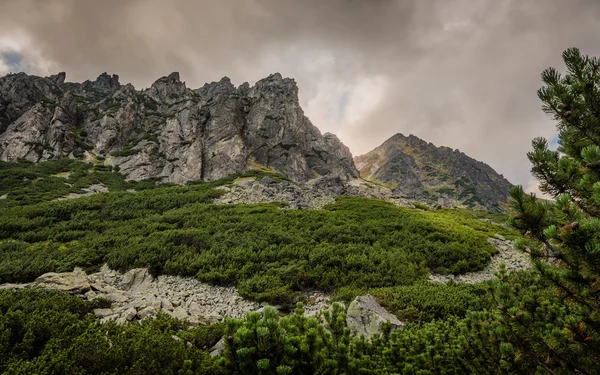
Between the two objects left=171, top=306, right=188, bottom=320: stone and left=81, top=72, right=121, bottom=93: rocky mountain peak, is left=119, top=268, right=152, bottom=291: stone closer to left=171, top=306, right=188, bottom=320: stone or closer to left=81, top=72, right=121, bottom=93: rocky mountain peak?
left=171, top=306, right=188, bottom=320: stone

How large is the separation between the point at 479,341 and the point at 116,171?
207 feet

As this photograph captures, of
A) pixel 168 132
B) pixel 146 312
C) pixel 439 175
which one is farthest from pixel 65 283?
pixel 439 175

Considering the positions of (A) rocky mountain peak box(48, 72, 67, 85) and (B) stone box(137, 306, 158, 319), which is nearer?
(B) stone box(137, 306, 158, 319)

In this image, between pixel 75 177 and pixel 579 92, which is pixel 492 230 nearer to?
pixel 579 92

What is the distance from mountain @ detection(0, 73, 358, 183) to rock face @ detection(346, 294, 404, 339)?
5097 centimetres

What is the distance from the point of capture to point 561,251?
275cm

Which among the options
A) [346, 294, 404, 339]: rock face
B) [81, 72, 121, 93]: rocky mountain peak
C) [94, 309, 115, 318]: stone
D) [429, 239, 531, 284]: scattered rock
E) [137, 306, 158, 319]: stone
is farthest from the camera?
[81, 72, 121, 93]: rocky mountain peak

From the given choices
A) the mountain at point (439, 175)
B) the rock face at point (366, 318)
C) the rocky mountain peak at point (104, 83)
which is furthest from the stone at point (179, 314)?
the rocky mountain peak at point (104, 83)

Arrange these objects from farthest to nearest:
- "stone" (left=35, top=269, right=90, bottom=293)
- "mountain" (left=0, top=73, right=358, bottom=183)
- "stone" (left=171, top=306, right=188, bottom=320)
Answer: "mountain" (left=0, top=73, right=358, bottom=183) → "stone" (left=35, top=269, right=90, bottom=293) → "stone" (left=171, top=306, right=188, bottom=320)

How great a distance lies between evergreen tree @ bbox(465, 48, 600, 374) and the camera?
261 centimetres

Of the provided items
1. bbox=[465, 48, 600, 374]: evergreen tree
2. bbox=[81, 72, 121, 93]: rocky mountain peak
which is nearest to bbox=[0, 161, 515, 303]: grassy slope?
bbox=[465, 48, 600, 374]: evergreen tree

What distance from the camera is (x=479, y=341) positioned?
3.59m

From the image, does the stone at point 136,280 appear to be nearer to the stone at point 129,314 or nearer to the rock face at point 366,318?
the stone at point 129,314

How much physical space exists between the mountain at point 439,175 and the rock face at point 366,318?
110665 mm
